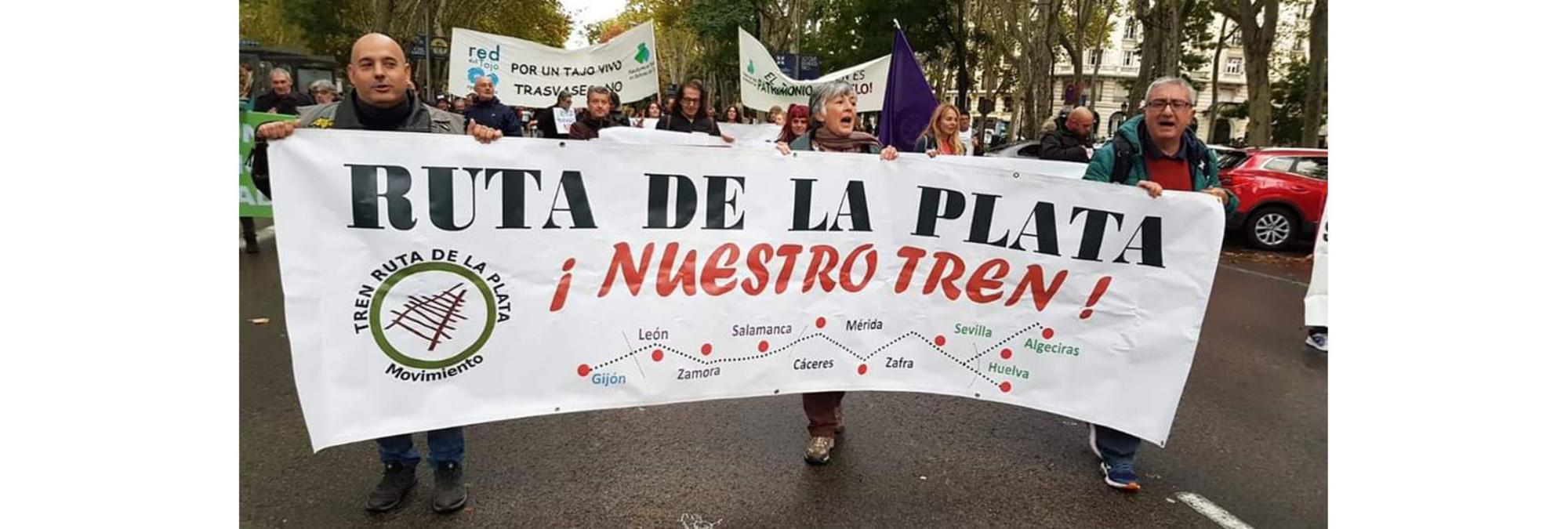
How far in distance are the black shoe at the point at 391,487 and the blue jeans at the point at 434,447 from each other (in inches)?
1.6

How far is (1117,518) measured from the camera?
322 centimetres

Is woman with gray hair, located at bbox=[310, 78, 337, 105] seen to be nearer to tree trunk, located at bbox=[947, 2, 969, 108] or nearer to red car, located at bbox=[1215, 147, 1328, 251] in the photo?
red car, located at bbox=[1215, 147, 1328, 251]

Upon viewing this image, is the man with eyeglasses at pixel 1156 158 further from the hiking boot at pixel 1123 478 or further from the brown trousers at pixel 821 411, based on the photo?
the brown trousers at pixel 821 411

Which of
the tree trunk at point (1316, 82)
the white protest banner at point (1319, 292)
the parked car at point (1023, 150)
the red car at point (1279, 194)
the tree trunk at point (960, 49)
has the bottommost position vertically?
the white protest banner at point (1319, 292)

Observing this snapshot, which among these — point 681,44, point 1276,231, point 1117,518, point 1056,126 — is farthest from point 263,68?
point 681,44

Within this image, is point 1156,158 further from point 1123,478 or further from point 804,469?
point 804,469

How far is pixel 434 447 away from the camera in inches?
118

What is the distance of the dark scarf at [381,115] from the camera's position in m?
2.87

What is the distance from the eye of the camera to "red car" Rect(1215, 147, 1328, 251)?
1120 centimetres

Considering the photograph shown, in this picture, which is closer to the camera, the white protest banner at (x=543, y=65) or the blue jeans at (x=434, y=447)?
the blue jeans at (x=434, y=447)

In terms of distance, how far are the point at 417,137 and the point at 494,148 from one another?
23 cm

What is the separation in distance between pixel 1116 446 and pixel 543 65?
872 cm

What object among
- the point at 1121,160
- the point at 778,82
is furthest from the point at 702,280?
the point at 778,82

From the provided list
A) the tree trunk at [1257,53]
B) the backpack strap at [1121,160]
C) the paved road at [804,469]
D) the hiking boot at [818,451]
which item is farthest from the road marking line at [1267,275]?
the hiking boot at [818,451]
